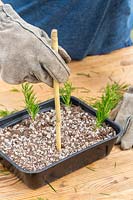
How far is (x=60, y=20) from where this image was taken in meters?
1.63

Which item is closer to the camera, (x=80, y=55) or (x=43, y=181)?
(x=43, y=181)

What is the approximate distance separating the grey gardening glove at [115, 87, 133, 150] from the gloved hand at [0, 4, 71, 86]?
0.84 ft

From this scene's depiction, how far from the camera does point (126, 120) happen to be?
1.32 meters

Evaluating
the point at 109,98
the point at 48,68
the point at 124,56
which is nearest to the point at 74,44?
the point at 124,56

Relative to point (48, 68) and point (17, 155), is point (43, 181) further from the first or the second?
point (48, 68)

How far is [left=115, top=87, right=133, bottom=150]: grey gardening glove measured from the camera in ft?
4.26

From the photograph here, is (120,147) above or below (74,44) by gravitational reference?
below

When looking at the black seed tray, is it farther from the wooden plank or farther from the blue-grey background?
the blue-grey background

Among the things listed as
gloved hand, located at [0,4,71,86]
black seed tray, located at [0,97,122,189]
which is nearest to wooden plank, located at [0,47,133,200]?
black seed tray, located at [0,97,122,189]

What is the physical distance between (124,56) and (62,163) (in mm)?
625

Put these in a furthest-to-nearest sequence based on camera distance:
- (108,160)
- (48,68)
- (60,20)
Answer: (60,20) < (108,160) < (48,68)

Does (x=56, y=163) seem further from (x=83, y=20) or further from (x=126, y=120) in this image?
(x=83, y=20)

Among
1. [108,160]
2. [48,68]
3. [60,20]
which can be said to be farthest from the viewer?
[60,20]

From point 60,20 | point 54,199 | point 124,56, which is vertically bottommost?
point 54,199
